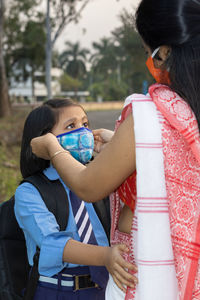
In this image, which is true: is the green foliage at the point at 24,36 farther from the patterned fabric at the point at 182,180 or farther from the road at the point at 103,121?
the patterned fabric at the point at 182,180

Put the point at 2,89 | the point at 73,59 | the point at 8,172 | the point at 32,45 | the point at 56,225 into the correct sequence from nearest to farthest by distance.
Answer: the point at 56,225 < the point at 8,172 < the point at 2,89 < the point at 32,45 < the point at 73,59

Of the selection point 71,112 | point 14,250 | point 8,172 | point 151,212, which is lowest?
point 8,172

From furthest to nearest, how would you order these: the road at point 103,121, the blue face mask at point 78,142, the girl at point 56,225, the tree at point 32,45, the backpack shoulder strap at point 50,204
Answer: the tree at point 32,45, the road at point 103,121, the blue face mask at point 78,142, the backpack shoulder strap at point 50,204, the girl at point 56,225

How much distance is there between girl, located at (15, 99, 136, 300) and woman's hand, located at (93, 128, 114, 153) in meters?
0.08

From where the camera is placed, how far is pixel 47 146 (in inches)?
59.8

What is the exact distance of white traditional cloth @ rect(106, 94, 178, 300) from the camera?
122 cm

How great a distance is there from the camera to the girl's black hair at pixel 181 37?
1.25m

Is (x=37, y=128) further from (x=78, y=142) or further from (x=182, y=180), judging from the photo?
(x=182, y=180)

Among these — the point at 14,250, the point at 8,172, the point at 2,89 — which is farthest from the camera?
the point at 2,89

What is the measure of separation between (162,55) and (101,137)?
0.83 meters

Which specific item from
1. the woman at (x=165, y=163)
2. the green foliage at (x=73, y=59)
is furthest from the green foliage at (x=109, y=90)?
the woman at (x=165, y=163)

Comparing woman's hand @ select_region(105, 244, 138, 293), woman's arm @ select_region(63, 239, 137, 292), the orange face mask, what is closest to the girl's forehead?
woman's arm @ select_region(63, 239, 137, 292)

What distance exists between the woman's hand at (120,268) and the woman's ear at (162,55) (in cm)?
57

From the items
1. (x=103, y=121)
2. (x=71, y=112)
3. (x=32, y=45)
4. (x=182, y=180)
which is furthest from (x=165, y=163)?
(x=32, y=45)
